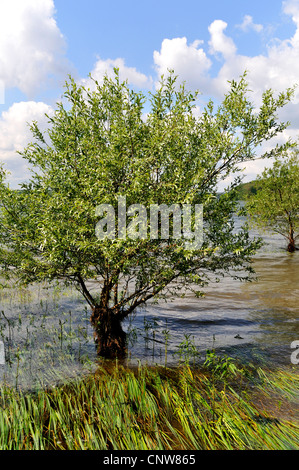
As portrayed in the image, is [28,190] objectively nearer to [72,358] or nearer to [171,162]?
[171,162]

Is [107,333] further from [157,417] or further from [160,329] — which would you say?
[157,417]

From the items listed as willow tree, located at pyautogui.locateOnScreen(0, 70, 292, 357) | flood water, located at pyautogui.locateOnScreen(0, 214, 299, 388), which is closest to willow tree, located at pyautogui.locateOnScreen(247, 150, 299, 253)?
flood water, located at pyautogui.locateOnScreen(0, 214, 299, 388)

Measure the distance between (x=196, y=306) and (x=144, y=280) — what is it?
29.9ft

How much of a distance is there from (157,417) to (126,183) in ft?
19.1

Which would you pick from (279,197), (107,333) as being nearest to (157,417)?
(107,333)

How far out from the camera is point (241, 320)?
16453 millimetres

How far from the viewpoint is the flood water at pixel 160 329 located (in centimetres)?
1114

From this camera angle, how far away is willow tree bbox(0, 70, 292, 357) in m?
8.78

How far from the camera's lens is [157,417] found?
7383 millimetres

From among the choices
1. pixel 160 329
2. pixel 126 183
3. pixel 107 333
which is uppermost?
pixel 126 183

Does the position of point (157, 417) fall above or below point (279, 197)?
below

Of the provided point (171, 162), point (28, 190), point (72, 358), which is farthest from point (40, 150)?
point (72, 358)

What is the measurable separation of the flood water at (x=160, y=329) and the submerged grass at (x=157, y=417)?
1743 mm

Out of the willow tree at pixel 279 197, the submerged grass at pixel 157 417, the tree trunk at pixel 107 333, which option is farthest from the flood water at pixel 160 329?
the willow tree at pixel 279 197
